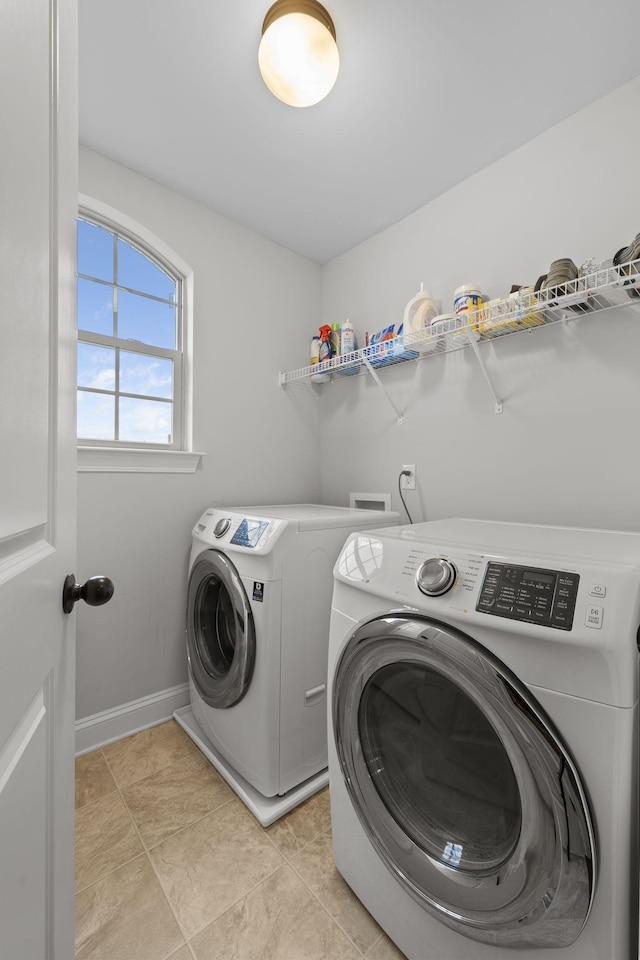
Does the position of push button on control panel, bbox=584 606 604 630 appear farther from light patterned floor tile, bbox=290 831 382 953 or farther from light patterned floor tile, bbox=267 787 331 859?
light patterned floor tile, bbox=267 787 331 859

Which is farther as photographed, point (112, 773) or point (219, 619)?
point (219, 619)

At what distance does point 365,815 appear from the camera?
1019 mm

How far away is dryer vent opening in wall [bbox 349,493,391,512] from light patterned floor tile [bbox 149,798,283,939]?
1.43m

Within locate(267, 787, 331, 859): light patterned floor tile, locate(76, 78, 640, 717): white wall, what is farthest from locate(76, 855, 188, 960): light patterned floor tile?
locate(76, 78, 640, 717): white wall

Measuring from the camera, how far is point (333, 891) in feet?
3.89

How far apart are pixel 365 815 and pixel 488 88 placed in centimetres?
231

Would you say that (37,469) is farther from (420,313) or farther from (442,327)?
(420,313)

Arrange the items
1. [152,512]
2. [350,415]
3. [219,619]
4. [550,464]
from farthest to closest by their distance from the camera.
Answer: [350,415] → [152,512] → [219,619] → [550,464]

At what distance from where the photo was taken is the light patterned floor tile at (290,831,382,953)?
108cm

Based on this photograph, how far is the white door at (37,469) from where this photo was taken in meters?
0.43

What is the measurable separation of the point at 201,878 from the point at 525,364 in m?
2.08

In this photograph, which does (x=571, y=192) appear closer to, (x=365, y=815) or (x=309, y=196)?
(x=309, y=196)

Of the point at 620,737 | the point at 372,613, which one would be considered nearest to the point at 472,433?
the point at 372,613

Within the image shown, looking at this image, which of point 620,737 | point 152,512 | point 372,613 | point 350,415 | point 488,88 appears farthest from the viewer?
point 350,415
